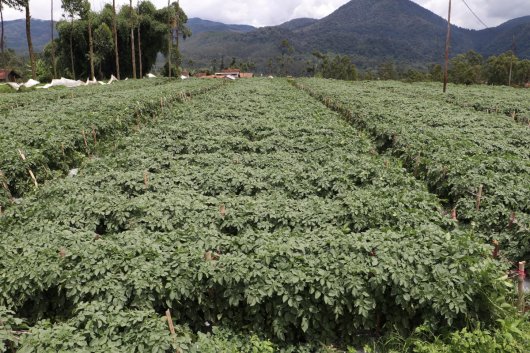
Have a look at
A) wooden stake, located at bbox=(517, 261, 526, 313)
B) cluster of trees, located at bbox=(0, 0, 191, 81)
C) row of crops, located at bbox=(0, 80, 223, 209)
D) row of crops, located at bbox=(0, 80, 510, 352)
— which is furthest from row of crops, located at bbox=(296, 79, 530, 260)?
cluster of trees, located at bbox=(0, 0, 191, 81)

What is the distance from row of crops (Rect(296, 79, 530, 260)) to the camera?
8.48 metres

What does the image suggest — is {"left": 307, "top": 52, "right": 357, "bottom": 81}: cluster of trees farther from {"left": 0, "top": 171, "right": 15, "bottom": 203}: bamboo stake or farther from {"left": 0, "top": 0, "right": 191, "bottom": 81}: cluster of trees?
{"left": 0, "top": 171, "right": 15, "bottom": 203}: bamboo stake

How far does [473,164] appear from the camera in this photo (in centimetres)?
1076

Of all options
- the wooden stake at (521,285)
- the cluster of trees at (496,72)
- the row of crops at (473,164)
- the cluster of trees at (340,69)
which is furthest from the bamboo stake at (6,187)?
the cluster of trees at (340,69)

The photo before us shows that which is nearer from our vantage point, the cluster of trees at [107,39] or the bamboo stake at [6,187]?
the bamboo stake at [6,187]

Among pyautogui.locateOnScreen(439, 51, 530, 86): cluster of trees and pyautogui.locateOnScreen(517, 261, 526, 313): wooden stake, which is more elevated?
pyautogui.locateOnScreen(439, 51, 530, 86): cluster of trees

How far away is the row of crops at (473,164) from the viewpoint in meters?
8.48

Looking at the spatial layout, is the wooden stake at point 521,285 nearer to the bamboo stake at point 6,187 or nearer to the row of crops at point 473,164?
the row of crops at point 473,164

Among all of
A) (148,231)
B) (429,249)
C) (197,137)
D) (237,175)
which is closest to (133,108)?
(197,137)

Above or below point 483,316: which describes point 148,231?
above

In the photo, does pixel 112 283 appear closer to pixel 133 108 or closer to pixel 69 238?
pixel 69 238

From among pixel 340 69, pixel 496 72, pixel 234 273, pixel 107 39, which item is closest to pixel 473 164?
pixel 234 273

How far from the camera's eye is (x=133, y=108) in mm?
22328

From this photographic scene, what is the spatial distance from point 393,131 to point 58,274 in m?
14.0
